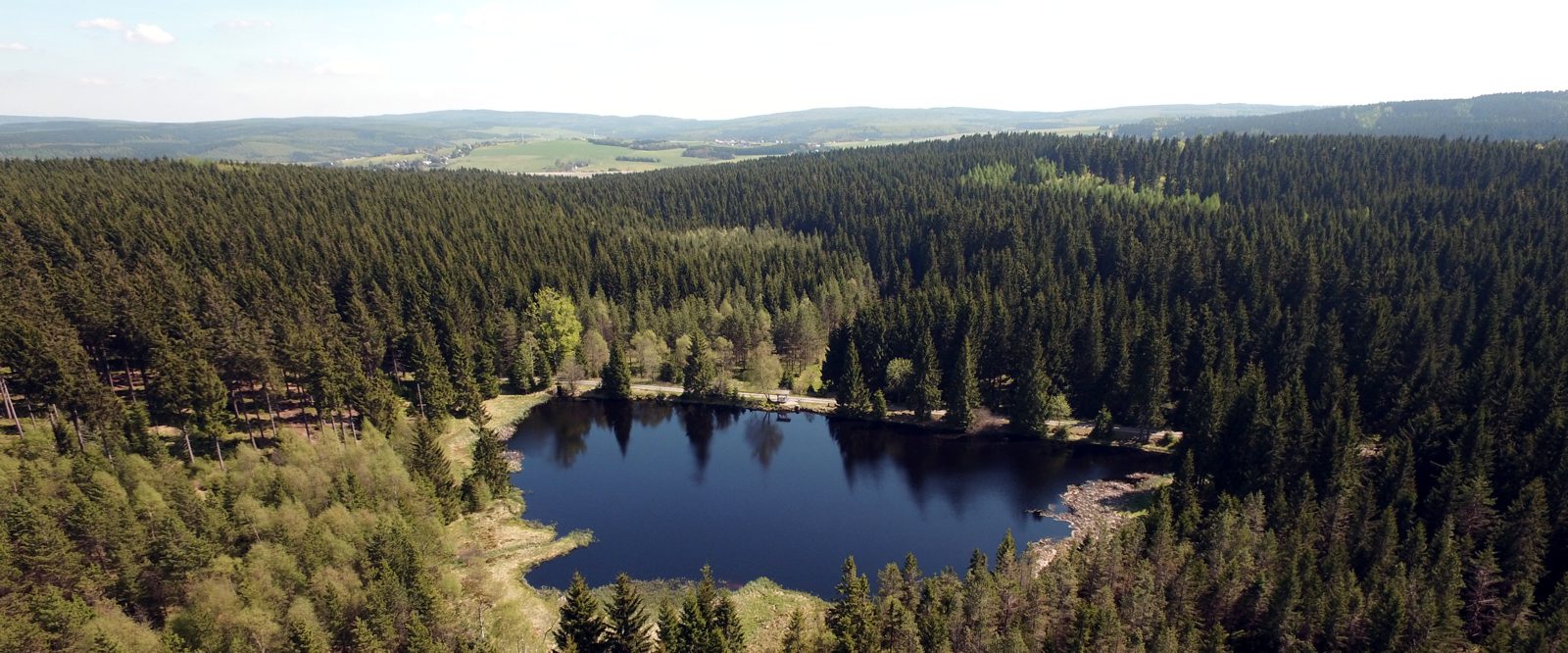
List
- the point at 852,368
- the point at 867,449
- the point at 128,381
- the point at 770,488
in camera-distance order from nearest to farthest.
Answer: the point at 128,381 < the point at 770,488 < the point at 867,449 < the point at 852,368

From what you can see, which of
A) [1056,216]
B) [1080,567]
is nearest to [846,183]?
[1056,216]

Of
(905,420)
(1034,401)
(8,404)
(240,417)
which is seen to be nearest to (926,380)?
(905,420)

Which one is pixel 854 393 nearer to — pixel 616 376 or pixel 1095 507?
pixel 1095 507

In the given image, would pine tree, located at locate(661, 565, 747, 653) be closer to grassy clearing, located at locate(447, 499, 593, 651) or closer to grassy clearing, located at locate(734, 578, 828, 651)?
grassy clearing, located at locate(734, 578, 828, 651)

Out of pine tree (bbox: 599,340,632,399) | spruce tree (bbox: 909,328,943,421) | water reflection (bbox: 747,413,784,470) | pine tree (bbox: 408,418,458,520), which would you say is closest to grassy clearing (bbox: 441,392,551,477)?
pine tree (bbox: 599,340,632,399)

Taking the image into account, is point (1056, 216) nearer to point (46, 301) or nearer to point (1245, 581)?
point (1245, 581)

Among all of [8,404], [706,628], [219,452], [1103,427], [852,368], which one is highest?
[8,404]

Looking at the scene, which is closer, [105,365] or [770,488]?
[105,365]
